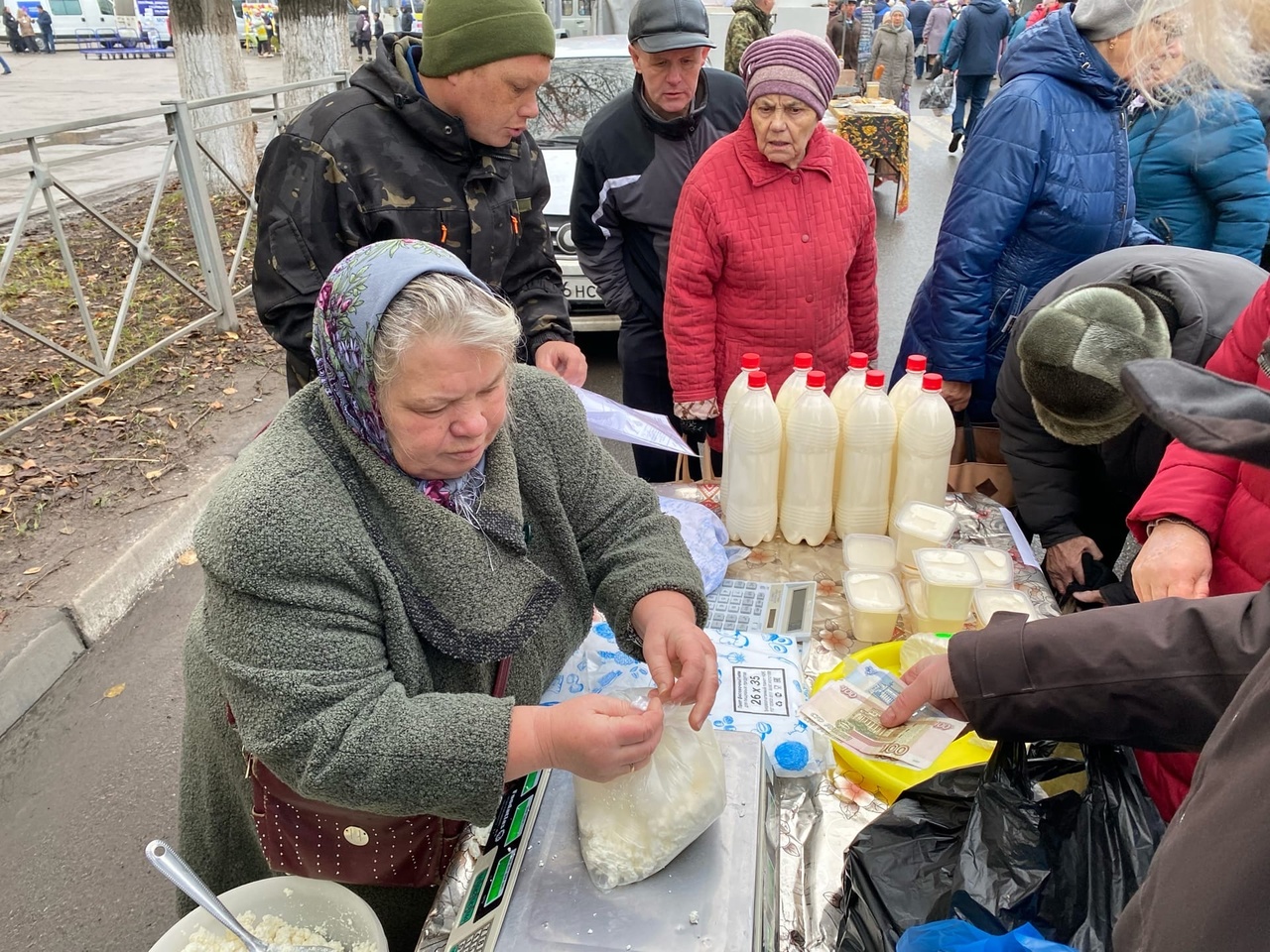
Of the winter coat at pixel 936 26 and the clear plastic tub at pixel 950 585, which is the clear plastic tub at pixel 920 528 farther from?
the winter coat at pixel 936 26

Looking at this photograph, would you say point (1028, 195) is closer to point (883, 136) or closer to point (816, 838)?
point (816, 838)

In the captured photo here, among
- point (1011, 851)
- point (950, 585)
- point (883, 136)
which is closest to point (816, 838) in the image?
point (1011, 851)

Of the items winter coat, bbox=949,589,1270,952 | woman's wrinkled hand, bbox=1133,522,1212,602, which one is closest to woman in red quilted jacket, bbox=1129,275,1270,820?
woman's wrinkled hand, bbox=1133,522,1212,602

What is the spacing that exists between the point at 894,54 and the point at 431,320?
14.6 metres

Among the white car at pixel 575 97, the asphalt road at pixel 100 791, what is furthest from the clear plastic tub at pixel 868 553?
the white car at pixel 575 97

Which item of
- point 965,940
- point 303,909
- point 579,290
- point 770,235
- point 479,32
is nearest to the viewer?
point 965,940

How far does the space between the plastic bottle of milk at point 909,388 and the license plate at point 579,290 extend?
11.2 ft

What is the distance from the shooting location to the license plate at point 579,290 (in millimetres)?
5324

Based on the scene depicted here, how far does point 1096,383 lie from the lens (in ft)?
5.78

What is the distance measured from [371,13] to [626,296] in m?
34.2

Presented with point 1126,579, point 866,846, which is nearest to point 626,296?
point 1126,579

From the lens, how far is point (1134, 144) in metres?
3.57

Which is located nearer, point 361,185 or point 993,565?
point 993,565

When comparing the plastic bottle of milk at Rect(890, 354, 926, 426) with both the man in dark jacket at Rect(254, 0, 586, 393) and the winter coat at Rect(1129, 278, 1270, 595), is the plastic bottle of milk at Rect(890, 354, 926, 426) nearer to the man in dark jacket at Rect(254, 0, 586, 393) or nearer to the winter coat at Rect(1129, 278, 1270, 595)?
the winter coat at Rect(1129, 278, 1270, 595)
